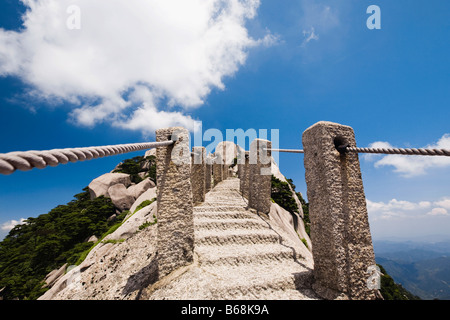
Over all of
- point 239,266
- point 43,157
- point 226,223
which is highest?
point 43,157

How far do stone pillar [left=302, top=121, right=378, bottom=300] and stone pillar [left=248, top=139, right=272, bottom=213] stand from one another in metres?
4.42

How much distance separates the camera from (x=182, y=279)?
4.05m

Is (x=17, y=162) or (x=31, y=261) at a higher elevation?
(x=17, y=162)

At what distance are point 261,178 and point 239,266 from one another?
14.9ft

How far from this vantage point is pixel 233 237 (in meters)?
6.07

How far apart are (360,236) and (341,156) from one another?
67.1 inches

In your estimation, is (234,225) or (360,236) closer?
(360,236)

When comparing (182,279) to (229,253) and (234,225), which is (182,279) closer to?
(229,253)

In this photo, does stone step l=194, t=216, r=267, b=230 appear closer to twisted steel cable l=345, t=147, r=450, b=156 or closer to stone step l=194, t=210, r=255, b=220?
stone step l=194, t=210, r=255, b=220

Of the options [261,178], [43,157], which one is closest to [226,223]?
[261,178]

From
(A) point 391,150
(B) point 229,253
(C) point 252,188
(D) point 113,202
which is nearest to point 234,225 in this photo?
(B) point 229,253

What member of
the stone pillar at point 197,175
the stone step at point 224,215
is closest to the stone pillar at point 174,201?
the stone step at point 224,215

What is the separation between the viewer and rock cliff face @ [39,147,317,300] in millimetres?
3865

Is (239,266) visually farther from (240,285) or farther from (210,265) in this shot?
(240,285)
